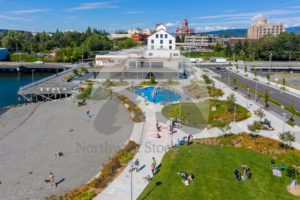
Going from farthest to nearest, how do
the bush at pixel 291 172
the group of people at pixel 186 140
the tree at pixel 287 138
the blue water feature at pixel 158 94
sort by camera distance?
the blue water feature at pixel 158 94 → the group of people at pixel 186 140 → the tree at pixel 287 138 → the bush at pixel 291 172

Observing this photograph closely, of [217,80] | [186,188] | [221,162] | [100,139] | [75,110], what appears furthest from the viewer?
[217,80]

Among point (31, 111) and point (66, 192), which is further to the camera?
point (31, 111)

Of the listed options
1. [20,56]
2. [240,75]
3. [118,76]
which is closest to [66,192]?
[118,76]

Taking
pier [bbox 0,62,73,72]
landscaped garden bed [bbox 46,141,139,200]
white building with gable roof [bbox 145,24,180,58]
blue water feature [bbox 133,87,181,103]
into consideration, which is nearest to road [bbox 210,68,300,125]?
blue water feature [bbox 133,87,181,103]

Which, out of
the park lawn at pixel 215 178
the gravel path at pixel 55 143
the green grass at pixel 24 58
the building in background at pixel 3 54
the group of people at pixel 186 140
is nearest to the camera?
the park lawn at pixel 215 178

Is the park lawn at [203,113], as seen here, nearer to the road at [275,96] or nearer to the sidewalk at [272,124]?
the sidewalk at [272,124]

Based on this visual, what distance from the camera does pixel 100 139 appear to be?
30719mm

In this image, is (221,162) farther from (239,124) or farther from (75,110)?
(75,110)

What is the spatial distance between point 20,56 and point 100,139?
307 ft

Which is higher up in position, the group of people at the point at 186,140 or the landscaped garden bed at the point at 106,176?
the group of people at the point at 186,140

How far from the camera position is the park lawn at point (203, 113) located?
114 ft

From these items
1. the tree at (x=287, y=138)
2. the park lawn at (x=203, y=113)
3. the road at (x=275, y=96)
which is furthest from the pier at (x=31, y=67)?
the tree at (x=287, y=138)

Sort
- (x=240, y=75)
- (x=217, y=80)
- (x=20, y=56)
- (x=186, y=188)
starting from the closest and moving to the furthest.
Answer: (x=186, y=188)
(x=217, y=80)
(x=240, y=75)
(x=20, y=56)

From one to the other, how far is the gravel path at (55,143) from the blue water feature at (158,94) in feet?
19.7
